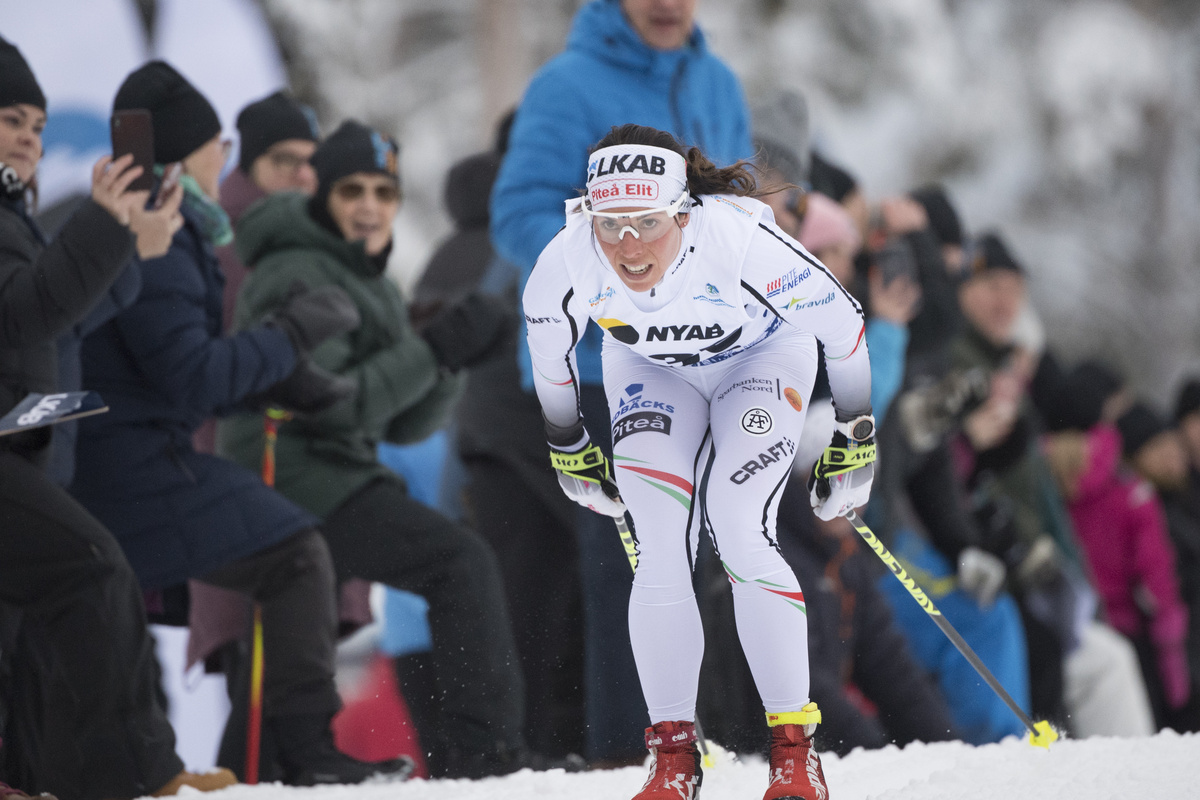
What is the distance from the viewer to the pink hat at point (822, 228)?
5461 mm

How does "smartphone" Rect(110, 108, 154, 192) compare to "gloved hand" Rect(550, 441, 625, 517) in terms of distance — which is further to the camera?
"smartphone" Rect(110, 108, 154, 192)

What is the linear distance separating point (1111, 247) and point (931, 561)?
16.7 meters

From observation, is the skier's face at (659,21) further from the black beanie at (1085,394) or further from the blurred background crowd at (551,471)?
the black beanie at (1085,394)

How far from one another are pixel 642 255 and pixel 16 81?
205 centimetres

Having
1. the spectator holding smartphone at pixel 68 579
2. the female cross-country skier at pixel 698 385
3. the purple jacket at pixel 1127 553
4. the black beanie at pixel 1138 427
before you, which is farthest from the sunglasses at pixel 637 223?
the black beanie at pixel 1138 427

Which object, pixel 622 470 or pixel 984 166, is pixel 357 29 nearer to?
pixel 984 166

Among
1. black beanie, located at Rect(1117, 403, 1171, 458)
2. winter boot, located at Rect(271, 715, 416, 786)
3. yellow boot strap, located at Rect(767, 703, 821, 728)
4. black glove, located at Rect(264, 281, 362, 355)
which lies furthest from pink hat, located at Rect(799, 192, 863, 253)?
black beanie, located at Rect(1117, 403, 1171, 458)

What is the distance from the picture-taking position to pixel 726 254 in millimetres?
3303

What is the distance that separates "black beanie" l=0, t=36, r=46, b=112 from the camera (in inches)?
156

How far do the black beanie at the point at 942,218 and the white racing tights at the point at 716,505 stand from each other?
3.93 meters

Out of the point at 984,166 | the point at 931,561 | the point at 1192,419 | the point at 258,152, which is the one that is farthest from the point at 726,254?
the point at 984,166

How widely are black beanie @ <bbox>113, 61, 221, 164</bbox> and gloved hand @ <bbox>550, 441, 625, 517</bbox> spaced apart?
1.68 metres

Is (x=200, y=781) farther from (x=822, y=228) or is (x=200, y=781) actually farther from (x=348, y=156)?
(x=822, y=228)

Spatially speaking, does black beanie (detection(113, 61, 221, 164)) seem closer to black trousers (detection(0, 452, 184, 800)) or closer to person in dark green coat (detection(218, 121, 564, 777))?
person in dark green coat (detection(218, 121, 564, 777))
